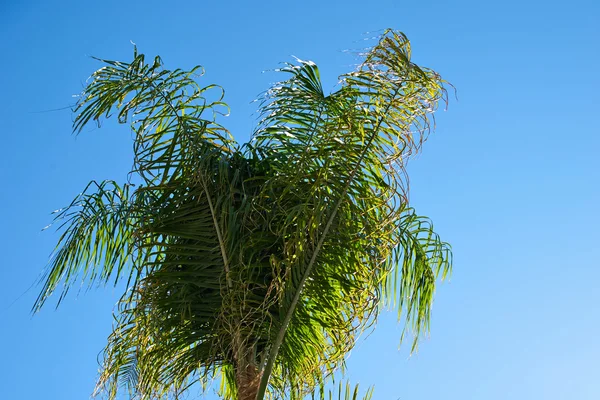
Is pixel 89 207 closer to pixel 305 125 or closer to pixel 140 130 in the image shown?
pixel 140 130

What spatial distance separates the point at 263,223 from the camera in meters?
4.99

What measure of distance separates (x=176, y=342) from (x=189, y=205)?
93 centimetres

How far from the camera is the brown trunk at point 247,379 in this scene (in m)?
5.04

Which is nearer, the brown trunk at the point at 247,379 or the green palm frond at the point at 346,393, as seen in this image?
the green palm frond at the point at 346,393

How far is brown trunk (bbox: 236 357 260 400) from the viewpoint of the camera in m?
5.04

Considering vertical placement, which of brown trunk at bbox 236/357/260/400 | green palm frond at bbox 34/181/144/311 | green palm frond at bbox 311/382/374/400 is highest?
green palm frond at bbox 34/181/144/311

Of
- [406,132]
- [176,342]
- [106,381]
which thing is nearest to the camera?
[406,132]

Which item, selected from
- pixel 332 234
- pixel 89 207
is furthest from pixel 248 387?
pixel 89 207

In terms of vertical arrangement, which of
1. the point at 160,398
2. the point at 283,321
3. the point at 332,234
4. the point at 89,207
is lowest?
the point at 160,398

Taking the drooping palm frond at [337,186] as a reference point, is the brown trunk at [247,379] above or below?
below

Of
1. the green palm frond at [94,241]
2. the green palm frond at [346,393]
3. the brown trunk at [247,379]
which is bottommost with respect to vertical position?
the green palm frond at [346,393]

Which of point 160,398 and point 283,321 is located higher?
point 283,321

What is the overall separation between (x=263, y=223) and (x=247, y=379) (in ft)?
3.24

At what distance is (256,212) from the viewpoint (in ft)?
16.1
